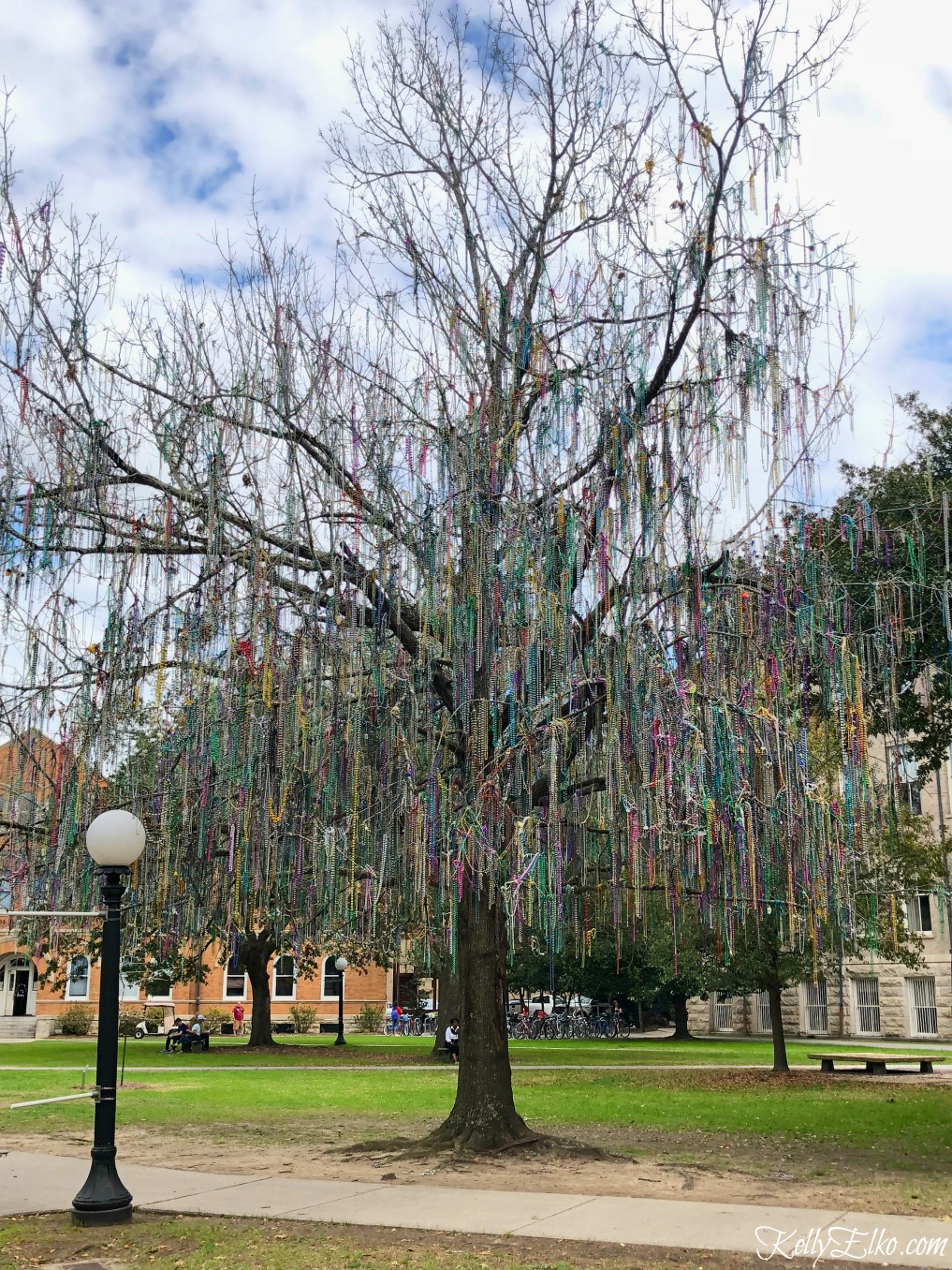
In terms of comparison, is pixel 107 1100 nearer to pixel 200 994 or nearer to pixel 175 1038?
pixel 175 1038

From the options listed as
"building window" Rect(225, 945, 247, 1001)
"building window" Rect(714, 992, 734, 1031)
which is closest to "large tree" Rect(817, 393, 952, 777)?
"building window" Rect(714, 992, 734, 1031)

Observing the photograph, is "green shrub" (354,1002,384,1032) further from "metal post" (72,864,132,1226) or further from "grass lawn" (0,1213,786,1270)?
"grass lawn" (0,1213,786,1270)

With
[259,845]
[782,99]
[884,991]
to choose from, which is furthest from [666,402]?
[884,991]

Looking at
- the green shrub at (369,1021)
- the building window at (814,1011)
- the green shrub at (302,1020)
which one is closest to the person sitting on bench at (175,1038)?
the green shrub at (302,1020)

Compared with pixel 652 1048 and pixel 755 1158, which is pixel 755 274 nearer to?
pixel 755 1158

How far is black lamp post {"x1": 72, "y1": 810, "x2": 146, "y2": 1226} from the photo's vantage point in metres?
6.89

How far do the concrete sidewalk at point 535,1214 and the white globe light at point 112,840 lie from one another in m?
2.24

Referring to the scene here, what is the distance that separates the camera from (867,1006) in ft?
103

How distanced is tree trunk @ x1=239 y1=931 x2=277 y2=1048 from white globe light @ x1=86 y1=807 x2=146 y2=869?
17.7m

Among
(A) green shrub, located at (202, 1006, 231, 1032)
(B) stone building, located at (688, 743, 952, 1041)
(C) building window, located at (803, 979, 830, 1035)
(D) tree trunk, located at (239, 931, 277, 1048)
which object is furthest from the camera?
(A) green shrub, located at (202, 1006, 231, 1032)

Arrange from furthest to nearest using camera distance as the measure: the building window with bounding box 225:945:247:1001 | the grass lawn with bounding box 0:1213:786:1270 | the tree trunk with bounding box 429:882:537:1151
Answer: the building window with bounding box 225:945:247:1001 → the tree trunk with bounding box 429:882:537:1151 → the grass lawn with bounding box 0:1213:786:1270

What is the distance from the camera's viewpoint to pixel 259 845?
26.7 ft

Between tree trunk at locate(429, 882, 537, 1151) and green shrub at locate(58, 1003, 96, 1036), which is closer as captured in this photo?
tree trunk at locate(429, 882, 537, 1151)

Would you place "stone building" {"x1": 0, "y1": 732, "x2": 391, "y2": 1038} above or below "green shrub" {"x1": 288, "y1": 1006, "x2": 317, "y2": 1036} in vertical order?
Answer: above
